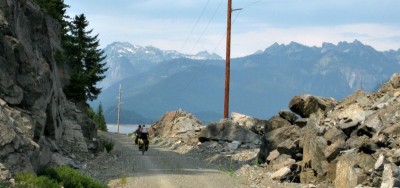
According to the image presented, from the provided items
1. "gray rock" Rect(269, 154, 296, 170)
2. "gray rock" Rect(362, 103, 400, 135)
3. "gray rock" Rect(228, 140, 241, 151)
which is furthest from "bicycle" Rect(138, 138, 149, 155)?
"gray rock" Rect(362, 103, 400, 135)

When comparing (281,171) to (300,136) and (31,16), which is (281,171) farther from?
(31,16)

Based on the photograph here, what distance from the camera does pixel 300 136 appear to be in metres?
22.5

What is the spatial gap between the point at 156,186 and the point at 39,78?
712 centimetres

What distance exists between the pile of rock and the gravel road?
2780 millimetres

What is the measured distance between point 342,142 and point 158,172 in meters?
9.30

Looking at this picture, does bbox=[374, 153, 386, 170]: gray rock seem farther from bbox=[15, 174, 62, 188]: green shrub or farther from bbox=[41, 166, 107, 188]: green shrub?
bbox=[15, 174, 62, 188]: green shrub

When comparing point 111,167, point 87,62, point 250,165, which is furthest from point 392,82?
point 87,62

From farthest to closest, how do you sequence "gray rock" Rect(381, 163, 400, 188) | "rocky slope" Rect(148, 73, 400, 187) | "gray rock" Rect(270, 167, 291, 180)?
"gray rock" Rect(270, 167, 291, 180)
"rocky slope" Rect(148, 73, 400, 187)
"gray rock" Rect(381, 163, 400, 188)

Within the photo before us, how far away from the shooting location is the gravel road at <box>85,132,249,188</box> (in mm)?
20109

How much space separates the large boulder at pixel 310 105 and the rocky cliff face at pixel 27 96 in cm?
1294

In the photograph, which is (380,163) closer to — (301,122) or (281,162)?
(281,162)

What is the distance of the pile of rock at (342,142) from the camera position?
16.0 meters

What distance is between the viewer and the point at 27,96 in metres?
19.2

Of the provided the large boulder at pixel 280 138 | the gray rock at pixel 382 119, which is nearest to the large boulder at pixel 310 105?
the large boulder at pixel 280 138
